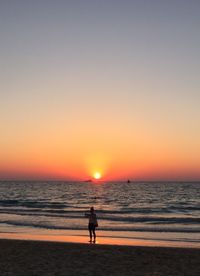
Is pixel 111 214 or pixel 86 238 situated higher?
pixel 111 214

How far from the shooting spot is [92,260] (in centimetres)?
1709

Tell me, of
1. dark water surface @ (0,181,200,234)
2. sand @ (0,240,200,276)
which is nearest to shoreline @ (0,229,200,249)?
sand @ (0,240,200,276)

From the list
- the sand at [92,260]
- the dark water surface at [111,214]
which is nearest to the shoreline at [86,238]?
the sand at [92,260]

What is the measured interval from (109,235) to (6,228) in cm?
878

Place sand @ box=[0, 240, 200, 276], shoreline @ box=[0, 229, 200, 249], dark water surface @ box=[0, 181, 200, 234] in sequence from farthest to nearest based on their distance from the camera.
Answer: dark water surface @ box=[0, 181, 200, 234]
shoreline @ box=[0, 229, 200, 249]
sand @ box=[0, 240, 200, 276]

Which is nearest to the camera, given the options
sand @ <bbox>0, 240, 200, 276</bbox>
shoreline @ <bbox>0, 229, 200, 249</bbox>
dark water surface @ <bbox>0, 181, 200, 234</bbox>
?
sand @ <bbox>0, 240, 200, 276</bbox>

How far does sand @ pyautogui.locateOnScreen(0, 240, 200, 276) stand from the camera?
582 inches

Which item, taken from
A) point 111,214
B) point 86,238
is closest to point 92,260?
point 86,238

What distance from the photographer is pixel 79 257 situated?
1775 centimetres

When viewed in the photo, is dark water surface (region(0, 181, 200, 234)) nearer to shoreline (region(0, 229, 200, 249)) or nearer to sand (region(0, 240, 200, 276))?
shoreline (region(0, 229, 200, 249))

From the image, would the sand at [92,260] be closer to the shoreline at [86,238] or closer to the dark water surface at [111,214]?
the shoreline at [86,238]

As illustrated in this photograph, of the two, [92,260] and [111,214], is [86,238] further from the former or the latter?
[111,214]

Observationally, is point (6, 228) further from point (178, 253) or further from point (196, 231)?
point (178, 253)

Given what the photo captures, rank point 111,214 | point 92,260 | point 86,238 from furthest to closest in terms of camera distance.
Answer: point 111,214, point 86,238, point 92,260
